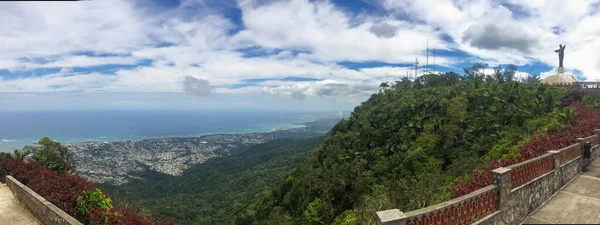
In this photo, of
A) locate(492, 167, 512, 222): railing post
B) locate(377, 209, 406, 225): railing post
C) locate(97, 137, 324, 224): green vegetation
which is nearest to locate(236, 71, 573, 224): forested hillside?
locate(492, 167, 512, 222): railing post

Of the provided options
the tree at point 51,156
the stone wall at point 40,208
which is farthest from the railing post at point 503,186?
the tree at point 51,156

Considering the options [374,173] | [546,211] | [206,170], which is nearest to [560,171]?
[546,211]

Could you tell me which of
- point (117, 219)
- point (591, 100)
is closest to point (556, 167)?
point (117, 219)

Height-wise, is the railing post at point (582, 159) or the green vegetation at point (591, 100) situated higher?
the green vegetation at point (591, 100)

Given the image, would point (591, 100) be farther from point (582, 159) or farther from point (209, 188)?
point (209, 188)

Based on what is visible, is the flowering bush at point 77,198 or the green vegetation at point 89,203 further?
the green vegetation at point 89,203

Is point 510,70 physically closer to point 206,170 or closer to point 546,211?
point 546,211

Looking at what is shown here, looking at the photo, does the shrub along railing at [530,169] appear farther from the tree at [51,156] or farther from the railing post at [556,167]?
the tree at [51,156]
